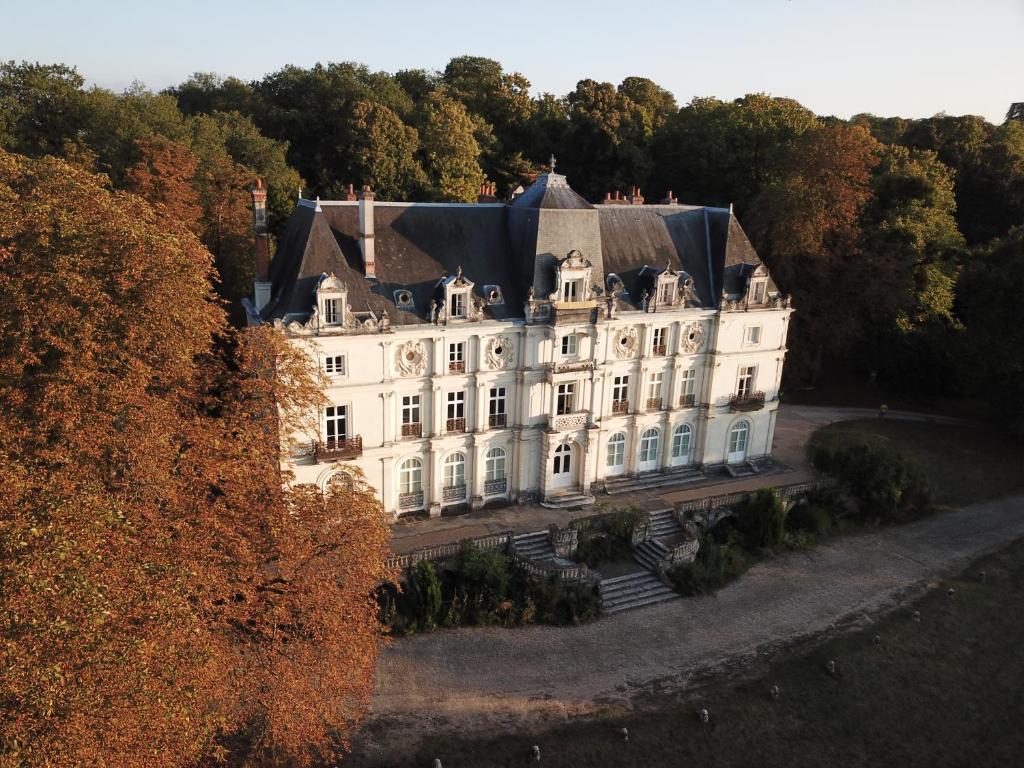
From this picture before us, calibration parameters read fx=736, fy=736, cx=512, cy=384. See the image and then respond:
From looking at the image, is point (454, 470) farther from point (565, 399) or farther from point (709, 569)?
point (709, 569)

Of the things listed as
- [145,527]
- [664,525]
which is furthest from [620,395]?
[145,527]

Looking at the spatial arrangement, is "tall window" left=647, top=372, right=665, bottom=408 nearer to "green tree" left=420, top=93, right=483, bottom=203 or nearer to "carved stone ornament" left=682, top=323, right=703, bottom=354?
"carved stone ornament" left=682, top=323, right=703, bottom=354

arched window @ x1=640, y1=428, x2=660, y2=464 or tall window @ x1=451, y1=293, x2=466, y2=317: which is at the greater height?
tall window @ x1=451, y1=293, x2=466, y2=317

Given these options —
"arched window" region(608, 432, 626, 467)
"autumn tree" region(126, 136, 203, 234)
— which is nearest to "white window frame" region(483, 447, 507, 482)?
"arched window" region(608, 432, 626, 467)

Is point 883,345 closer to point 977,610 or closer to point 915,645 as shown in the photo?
point 977,610

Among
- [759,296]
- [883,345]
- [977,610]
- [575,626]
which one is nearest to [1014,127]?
[883,345]

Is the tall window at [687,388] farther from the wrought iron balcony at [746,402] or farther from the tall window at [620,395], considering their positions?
the tall window at [620,395]

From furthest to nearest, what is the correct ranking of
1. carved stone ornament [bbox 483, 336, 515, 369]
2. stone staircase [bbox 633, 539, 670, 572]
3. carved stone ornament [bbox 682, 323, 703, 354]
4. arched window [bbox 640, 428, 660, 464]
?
1. arched window [bbox 640, 428, 660, 464]
2. carved stone ornament [bbox 682, 323, 703, 354]
3. carved stone ornament [bbox 483, 336, 515, 369]
4. stone staircase [bbox 633, 539, 670, 572]
